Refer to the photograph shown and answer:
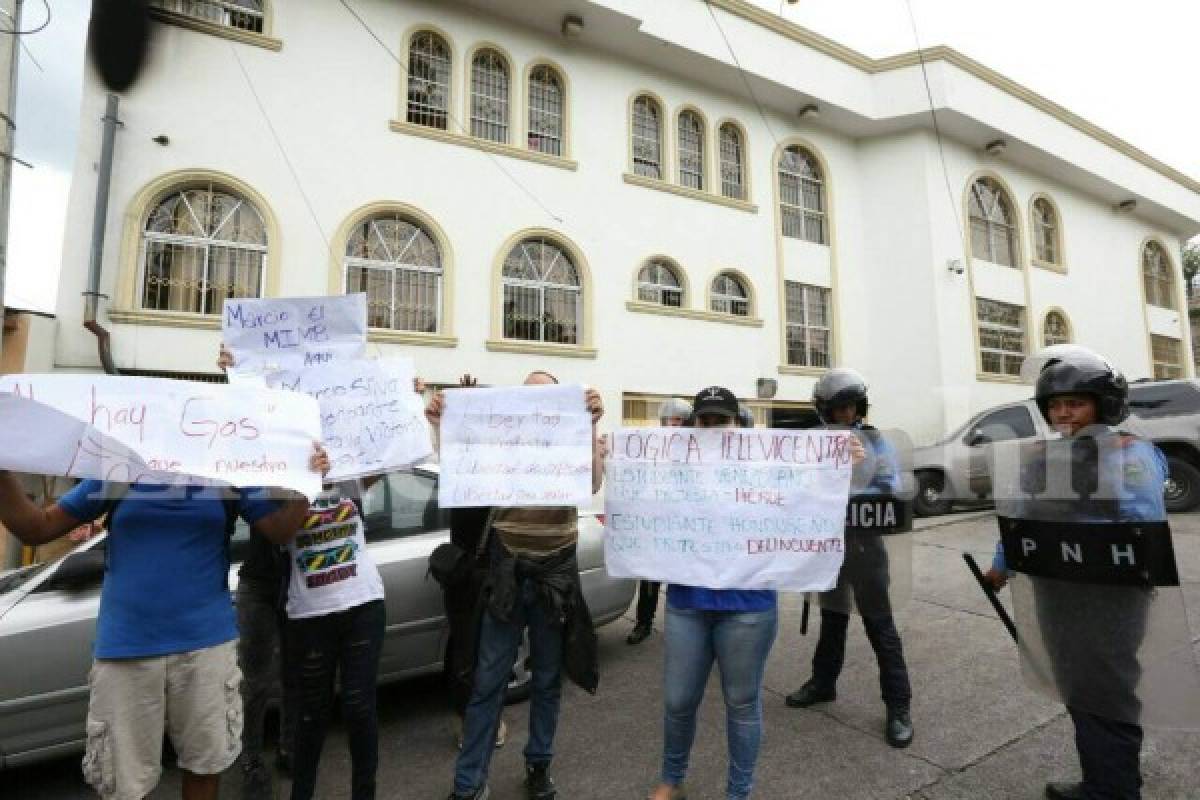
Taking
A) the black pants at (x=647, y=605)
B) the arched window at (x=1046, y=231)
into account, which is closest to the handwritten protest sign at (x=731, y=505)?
the black pants at (x=647, y=605)

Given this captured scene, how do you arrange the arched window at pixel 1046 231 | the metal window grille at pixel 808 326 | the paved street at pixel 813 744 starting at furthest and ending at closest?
the arched window at pixel 1046 231 < the metal window grille at pixel 808 326 < the paved street at pixel 813 744

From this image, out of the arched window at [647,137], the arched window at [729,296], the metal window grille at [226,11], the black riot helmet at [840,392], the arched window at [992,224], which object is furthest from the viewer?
the arched window at [992,224]

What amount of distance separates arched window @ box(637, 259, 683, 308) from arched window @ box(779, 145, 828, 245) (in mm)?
3376

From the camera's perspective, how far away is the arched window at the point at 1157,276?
1905cm

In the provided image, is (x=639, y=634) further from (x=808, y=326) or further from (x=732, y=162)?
(x=732, y=162)

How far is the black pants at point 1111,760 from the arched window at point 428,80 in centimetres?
1079

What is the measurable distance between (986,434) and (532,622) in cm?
878

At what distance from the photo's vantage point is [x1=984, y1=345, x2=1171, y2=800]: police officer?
2209 millimetres

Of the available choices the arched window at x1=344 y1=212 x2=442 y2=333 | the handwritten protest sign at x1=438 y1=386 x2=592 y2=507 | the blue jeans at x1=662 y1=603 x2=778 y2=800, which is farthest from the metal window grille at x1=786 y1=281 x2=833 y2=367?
the blue jeans at x1=662 y1=603 x2=778 y2=800

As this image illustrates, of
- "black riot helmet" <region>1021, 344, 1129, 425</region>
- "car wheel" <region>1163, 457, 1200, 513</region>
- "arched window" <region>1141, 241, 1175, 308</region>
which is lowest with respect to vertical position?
"car wheel" <region>1163, 457, 1200, 513</region>

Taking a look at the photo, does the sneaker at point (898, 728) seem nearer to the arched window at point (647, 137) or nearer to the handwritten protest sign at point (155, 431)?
the handwritten protest sign at point (155, 431)

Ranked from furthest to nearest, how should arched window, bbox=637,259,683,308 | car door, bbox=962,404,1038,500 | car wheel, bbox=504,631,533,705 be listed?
1. arched window, bbox=637,259,683,308
2. car door, bbox=962,404,1038,500
3. car wheel, bbox=504,631,533,705

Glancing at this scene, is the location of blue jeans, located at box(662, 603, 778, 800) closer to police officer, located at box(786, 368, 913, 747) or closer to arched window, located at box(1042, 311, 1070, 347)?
police officer, located at box(786, 368, 913, 747)

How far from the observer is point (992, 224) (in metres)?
15.6
